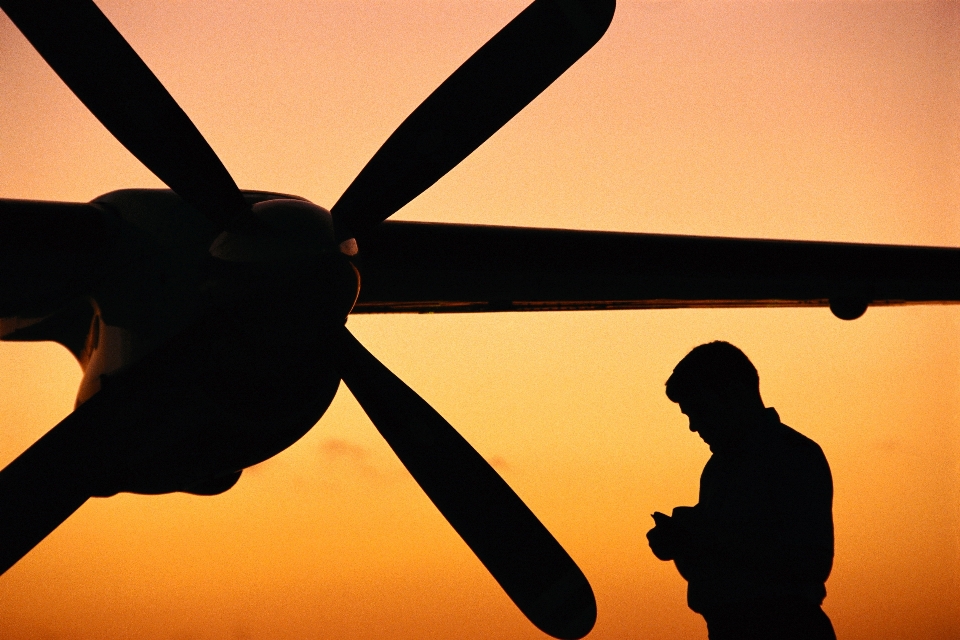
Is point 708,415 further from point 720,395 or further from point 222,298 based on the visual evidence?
point 222,298

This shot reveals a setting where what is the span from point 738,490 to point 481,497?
1.89 meters

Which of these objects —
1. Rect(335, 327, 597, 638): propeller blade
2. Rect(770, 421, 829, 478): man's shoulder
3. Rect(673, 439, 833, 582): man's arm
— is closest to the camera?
Rect(673, 439, 833, 582): man's arm

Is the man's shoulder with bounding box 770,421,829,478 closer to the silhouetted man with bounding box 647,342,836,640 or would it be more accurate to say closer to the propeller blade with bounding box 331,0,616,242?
the silhouetted man with bounding box 647,342,836,640

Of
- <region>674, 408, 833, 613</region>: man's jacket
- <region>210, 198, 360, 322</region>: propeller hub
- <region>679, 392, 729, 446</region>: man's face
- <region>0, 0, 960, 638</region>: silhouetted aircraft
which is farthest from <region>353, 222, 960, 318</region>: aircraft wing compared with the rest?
<region>674, 408, 833, 613</region>: man's jacket

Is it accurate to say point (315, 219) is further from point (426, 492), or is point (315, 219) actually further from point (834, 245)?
point (834, 245)

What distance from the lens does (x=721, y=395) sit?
3760mm

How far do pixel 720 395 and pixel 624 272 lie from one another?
290 centimetres

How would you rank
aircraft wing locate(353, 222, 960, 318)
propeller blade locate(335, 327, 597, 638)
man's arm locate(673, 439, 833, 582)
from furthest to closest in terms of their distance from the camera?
1. aircraft wing locate(353, 222, 960, 318)
2. propeller blade locate(335, 327, 597, 638)
3. man's arm locate(673, 439, 833, 582)

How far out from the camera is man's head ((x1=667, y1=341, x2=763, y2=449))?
12.3 ft

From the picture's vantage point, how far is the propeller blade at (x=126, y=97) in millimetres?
3977

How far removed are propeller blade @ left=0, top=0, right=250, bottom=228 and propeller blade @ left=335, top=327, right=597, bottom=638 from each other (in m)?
1.13

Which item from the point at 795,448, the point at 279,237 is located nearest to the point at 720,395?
the point at 795,448

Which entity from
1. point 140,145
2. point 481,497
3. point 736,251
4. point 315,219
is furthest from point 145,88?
point 736,251

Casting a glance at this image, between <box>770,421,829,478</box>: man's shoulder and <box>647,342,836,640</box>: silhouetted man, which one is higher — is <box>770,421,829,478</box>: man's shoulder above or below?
above
